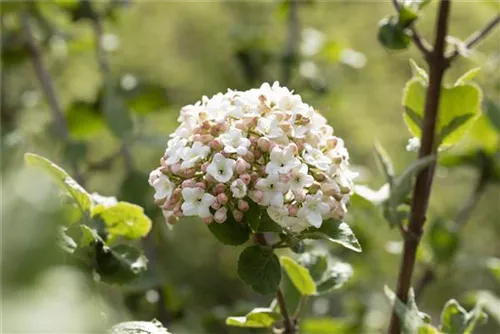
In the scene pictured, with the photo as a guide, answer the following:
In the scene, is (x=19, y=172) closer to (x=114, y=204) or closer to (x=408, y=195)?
(x=114, y=204)

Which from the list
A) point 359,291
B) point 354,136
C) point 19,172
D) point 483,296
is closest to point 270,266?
point 19,172

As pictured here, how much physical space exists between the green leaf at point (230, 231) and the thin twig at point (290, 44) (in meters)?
1.28

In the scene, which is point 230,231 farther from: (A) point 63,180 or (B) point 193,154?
(A) point 63,180

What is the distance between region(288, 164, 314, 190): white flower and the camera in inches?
36.5

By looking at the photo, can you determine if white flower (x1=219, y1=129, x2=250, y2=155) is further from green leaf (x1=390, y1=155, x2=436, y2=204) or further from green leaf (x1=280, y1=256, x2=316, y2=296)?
green leaf (x1=390, y1=155, x2=436, y2=204)

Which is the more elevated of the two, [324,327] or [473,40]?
[473,40]

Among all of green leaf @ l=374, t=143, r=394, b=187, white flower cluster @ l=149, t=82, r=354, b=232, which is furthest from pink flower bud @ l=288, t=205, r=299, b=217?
green leaf @ l=374, t=143, r=394, b=187

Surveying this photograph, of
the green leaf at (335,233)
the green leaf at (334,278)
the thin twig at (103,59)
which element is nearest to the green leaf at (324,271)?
the green leaf at (334,278)

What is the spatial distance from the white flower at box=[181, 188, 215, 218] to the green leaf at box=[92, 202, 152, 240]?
13 cm

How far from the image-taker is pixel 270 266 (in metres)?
0.98

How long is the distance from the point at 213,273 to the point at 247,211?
4409 millimetres

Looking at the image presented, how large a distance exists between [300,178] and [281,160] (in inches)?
1.2

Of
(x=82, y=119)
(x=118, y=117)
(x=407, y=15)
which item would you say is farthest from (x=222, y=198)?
(x=82, y=119)

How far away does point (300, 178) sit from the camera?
0.94 m
